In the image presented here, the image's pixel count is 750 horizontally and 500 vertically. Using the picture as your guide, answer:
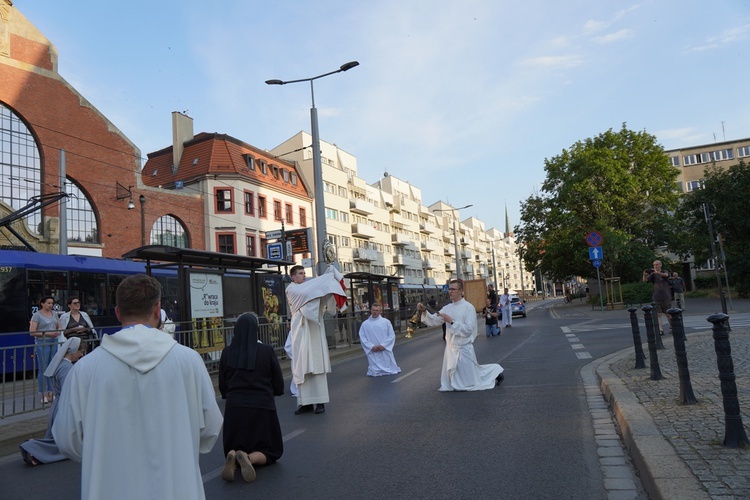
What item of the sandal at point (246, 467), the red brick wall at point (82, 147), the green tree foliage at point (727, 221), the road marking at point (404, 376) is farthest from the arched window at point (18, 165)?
the green tree foliage at point (727, 221)

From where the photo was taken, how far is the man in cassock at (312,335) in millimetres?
8844

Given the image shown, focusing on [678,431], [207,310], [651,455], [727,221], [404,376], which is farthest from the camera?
[727,221]

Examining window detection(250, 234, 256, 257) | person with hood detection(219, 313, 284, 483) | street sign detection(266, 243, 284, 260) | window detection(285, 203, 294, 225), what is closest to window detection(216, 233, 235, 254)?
window detection(250, 234, 256, 257)

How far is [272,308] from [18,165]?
22669 millimetres

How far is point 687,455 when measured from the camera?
460 cm

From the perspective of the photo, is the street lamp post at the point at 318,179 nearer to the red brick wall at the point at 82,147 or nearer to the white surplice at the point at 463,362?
the white surplice at the point at 463,362

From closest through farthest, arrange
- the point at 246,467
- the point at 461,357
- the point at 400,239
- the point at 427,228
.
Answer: the point at 246,467 → the point at 461,357 → the point at 400,239 → the point at 427,228

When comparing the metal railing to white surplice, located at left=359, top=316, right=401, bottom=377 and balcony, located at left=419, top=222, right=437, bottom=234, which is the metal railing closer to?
white surplice, located at left=359, top=316, right=401, bottom=377

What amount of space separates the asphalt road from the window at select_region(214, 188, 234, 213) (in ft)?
125

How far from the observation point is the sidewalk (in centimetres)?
397

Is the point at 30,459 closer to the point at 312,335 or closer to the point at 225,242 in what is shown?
the point at 312,335

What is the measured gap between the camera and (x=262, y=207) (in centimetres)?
5119

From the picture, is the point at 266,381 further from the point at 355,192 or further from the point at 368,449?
the point at 355,192

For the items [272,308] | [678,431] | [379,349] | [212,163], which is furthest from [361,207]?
[678,431]
